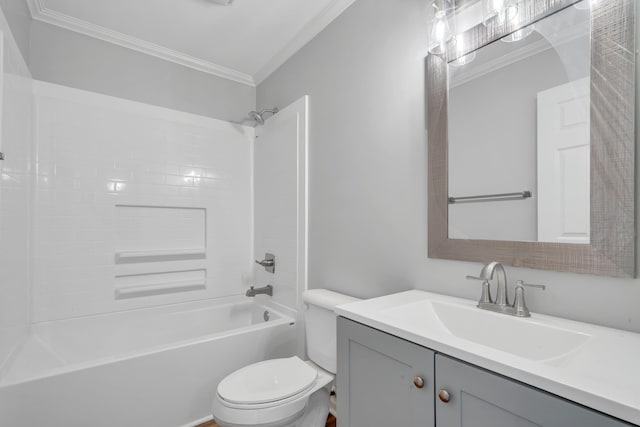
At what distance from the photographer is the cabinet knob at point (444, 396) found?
2.60 ft

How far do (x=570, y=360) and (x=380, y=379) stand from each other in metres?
0.49

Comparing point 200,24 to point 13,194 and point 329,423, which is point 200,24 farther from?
point 329,423

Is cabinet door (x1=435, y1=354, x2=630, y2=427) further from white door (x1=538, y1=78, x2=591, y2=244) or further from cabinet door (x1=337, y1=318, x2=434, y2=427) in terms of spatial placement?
white door (x1=538, y1=78, x2=591, y2=244)

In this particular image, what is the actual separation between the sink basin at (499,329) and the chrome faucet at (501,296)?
0.04m

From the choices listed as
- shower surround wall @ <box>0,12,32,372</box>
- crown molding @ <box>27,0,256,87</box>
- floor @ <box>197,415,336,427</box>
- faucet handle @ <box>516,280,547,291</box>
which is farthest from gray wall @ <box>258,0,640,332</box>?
shower surround wall @ <box>0,12,32,372</box>

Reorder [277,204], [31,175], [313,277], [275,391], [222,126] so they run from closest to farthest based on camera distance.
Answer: [275,391], [31,175], [313,277], [277,204], [222,126]

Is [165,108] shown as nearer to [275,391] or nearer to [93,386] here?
[93,386]

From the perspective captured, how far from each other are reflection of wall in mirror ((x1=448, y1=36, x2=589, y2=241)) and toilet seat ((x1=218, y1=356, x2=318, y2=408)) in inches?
36.8

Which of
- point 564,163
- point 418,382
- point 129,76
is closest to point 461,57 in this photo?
point 564,163

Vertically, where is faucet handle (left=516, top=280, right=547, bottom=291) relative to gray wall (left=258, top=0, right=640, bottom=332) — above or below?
below

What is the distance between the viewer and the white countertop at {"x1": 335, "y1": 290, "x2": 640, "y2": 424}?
0.58m

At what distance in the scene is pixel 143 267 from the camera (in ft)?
7.61

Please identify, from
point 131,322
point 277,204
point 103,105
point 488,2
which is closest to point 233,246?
point 277,204

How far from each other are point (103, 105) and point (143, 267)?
45.6 inches
